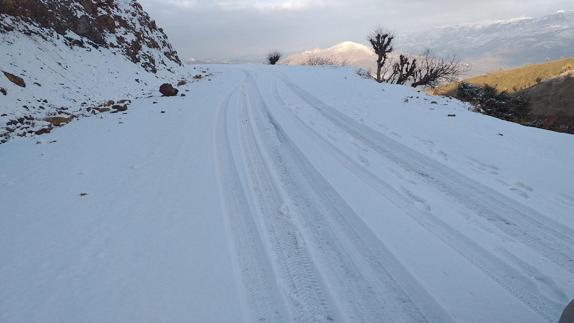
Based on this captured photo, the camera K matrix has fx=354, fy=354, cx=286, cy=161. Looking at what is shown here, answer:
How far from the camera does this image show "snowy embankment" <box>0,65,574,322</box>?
3.08 meters

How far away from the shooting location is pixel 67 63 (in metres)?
13.6

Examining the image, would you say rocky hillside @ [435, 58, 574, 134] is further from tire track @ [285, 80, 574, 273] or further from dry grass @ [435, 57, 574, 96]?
tire track @ [285, 80, 574, 273]

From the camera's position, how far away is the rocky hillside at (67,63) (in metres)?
10.0

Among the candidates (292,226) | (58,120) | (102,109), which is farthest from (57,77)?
(292,226)

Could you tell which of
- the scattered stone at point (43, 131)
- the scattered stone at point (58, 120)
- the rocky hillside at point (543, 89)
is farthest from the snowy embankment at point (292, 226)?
the rocky hillside at point (543, 89)

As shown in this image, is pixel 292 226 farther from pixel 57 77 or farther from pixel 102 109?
pixel 57 77

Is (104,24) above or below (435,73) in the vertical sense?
above

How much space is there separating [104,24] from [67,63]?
6.46m

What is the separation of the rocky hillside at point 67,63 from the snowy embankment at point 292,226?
219cm

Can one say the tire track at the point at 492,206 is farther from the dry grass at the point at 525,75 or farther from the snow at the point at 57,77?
the dry grass at the point at 525,75

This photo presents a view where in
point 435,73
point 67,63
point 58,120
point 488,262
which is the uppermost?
point 67,63

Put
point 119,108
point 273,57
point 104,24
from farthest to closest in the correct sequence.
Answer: point 273,57 → point 104,24 → point 119,108

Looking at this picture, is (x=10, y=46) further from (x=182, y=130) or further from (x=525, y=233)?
(x=525, y=233)

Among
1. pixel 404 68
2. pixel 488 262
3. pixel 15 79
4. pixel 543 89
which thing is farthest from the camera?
pixel 404 68
